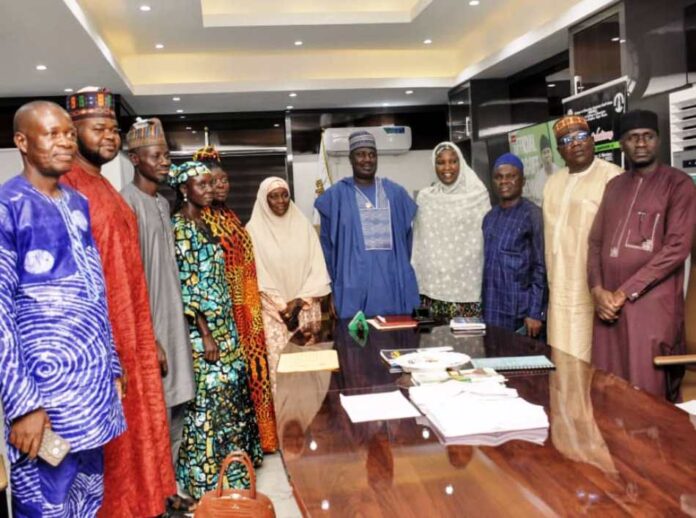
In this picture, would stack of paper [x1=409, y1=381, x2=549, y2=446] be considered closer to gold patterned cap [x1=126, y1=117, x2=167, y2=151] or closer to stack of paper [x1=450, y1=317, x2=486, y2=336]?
stack of paper [x1=450, y1=317, x2=486, y2=336]

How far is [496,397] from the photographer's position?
1.64 m

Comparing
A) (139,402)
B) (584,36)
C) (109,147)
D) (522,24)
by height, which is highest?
(522,24)

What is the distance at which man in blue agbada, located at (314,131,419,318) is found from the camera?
356 cm

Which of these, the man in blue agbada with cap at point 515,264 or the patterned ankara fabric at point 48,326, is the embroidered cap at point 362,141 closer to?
the man in blue agbada with cap at point 515,264

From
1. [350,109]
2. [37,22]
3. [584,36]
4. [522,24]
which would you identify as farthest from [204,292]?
[350,109]

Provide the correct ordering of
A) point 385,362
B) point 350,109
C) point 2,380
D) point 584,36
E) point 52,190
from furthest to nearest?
point 350,109 < point 584,36 < point 385,362 < point 52,190 < point 2,380

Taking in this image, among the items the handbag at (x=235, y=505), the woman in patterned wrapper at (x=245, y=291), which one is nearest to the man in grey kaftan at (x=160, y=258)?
the woman in patterned wrapper at (x=245, y=291)

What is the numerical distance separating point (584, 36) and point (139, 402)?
12.6 feet

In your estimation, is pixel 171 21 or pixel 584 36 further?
pixel 171 21

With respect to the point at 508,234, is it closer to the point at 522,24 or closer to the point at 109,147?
the point at 109,147

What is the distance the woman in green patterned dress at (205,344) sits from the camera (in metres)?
2.82

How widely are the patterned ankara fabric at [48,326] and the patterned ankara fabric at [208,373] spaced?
1017mm

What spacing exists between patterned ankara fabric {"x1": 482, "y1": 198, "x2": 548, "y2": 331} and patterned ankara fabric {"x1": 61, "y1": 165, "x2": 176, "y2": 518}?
1.74 m

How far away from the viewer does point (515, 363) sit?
2.03 metres
